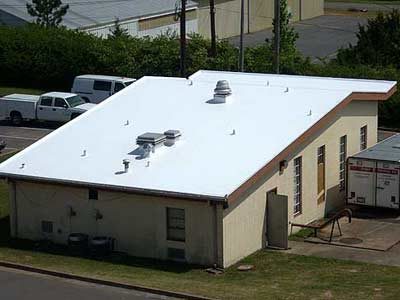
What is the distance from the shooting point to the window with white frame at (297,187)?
31.1 m

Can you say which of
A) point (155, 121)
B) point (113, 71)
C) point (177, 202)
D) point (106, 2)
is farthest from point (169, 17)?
point (177, 202)

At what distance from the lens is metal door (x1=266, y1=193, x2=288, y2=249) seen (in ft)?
94.9

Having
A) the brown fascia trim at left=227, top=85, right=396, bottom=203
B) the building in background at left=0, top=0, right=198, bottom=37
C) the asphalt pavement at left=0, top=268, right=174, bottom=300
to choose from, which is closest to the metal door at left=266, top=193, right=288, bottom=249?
the brown fascia trim at left=227, top=85, right=396, bottom=203

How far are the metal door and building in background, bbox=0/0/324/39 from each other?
43709mm

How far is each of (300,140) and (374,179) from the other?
3.80 m

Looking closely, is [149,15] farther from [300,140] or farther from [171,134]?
[300,140]

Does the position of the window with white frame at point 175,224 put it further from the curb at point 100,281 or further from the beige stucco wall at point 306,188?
the curb at point 100,281

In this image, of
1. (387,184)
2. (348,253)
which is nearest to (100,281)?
(348,253)

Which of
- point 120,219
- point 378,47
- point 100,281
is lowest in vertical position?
point 100,281

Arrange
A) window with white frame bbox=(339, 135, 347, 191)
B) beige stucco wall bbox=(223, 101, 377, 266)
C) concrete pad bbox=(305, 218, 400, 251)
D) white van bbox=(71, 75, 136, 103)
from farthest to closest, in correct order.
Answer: white van bbox=(71, 75, 136, 103), window with white frame bbox=(339, 135, 347, 191), concrete pad bbox=(305, 218, 400, 251), beige stucco wall bbox=(223, 101, 377, 266)

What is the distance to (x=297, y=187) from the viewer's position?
31312 millimetres

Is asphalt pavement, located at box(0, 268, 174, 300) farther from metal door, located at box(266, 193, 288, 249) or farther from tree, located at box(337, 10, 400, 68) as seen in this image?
tree, located at box(337, 10, 400, 68)

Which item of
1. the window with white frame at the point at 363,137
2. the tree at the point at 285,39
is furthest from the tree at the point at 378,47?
the window with white frame at the point at 363,137

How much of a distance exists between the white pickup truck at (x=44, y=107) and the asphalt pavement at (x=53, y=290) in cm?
2188
